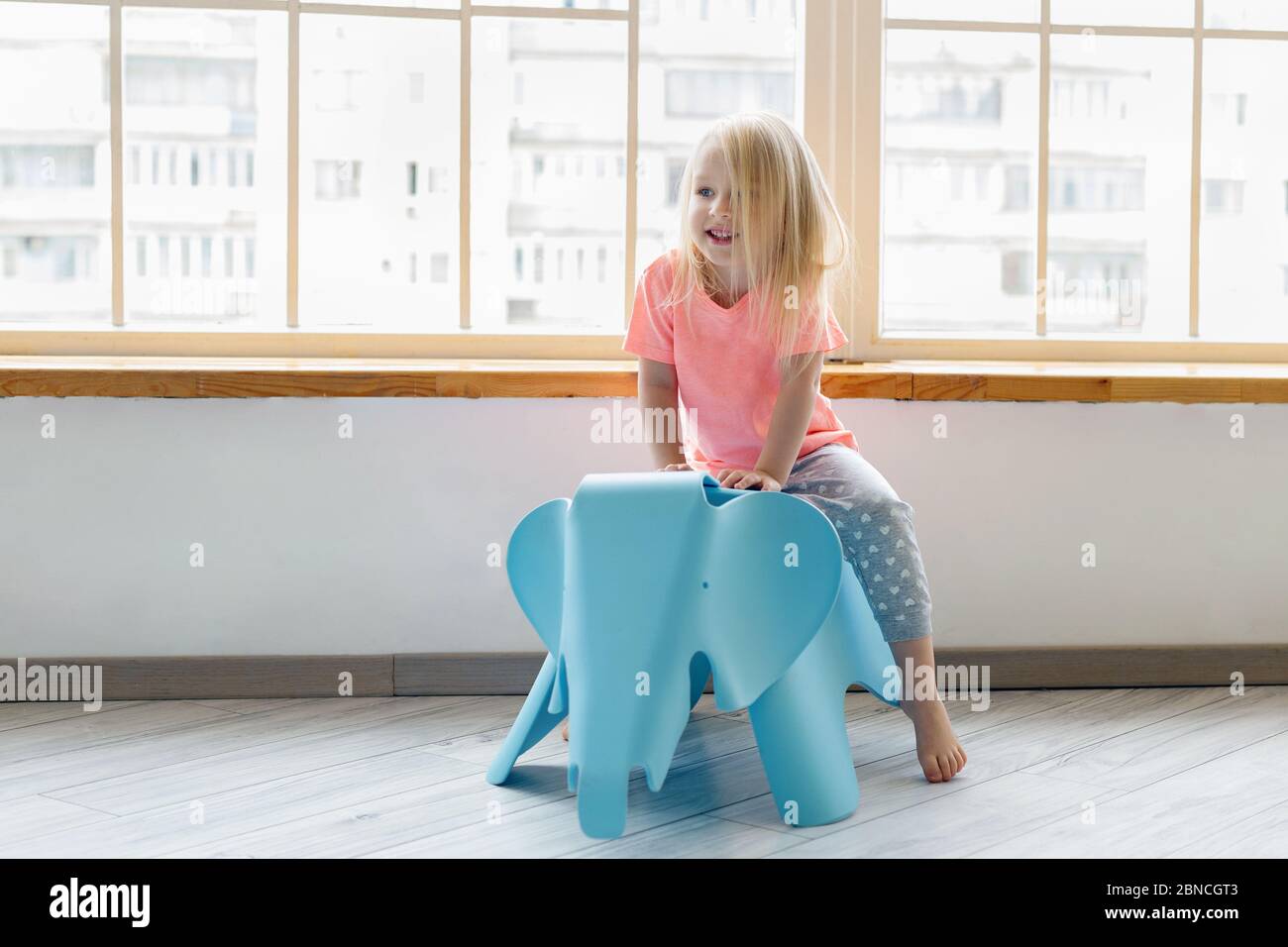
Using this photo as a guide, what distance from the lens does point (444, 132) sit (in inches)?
78.6

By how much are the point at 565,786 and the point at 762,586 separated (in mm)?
349

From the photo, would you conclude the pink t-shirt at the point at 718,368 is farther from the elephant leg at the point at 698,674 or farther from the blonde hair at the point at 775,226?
the elephant leg at the point at 698,674

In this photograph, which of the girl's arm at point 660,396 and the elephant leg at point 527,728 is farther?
the girl's arm at point 660,396

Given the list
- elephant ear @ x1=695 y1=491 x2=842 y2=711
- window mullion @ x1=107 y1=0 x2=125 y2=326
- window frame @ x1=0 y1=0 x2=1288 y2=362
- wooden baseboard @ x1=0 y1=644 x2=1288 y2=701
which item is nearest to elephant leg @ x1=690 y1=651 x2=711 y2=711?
elephant ear @ x1=695 y1=491 x2=842 y2=711

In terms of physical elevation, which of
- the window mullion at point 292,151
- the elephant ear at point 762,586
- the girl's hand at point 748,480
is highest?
the window mullion at point 292,151

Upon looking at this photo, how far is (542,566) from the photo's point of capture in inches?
59.4

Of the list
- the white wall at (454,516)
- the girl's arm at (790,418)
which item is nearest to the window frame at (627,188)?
the white wall at (454,516)

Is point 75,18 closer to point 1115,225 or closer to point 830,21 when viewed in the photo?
point 830,21

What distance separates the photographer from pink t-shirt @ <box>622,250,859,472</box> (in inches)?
66.7

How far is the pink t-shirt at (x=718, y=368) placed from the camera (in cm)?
170

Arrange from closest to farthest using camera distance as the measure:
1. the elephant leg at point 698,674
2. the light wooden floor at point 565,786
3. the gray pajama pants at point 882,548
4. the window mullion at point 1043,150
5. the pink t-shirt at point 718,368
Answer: the light wooden floor at point 565,786 → the elephant leg at point 698,674 → the gray pajama pants at point 882,548 → the pink t-shirt at point 718,368 → the window mullion at point 1043,150

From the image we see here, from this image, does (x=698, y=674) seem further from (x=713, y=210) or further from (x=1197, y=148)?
(x=1197, y=148)

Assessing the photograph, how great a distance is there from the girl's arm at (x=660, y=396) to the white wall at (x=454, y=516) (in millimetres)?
148

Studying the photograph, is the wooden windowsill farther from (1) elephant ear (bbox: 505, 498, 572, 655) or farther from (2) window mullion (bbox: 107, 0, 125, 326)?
(1) elephant ear (bbox: 505, 498, 572, 655)
